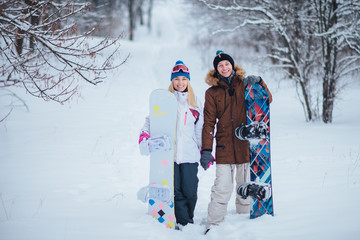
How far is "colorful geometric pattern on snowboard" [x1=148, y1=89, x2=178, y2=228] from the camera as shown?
2.33m

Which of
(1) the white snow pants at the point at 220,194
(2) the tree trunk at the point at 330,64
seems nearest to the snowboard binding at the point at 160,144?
(1) the white snow pants at the point at 220,194

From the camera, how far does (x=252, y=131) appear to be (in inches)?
83.2

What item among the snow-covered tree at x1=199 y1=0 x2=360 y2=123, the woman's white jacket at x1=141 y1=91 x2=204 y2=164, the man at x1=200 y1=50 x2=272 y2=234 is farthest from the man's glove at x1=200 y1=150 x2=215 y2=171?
the snow-covered tree at x1=199 y1=0 x2=360 y2=123

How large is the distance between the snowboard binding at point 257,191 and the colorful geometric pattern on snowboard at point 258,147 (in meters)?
0.13

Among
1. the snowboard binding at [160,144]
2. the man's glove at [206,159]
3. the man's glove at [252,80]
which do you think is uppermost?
the man's glove at [252,80]

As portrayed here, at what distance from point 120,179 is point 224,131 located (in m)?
1.73

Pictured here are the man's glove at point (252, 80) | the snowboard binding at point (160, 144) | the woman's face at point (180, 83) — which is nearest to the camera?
the man's glove at point (252, 80)

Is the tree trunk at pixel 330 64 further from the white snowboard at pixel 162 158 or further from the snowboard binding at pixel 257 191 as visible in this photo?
the white snowboard at pixel 162 158

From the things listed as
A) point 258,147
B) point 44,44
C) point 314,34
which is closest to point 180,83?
point 258,147

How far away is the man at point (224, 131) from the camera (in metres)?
2.33

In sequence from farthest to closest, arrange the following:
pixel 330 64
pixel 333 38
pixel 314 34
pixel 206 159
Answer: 1. pixel 330 64
2. pixel 333 38
3. pixel 314 34
4. pixel 206 159

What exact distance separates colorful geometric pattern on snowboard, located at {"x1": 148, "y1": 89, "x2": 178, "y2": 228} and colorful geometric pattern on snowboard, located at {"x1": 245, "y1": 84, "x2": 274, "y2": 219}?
2.45 ft

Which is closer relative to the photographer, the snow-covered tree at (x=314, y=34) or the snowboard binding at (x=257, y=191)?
the snowboard binding at (x=257, y=191)

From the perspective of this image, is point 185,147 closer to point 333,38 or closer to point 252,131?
point 252,131
